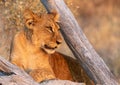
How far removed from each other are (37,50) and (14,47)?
0.20m

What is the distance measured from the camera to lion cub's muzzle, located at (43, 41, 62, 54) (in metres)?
6.15

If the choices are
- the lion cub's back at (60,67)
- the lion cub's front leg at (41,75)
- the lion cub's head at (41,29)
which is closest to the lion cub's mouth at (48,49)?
the lion cub's head at (41,29)

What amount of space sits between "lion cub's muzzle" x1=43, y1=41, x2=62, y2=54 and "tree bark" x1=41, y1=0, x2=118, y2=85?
0.59 m

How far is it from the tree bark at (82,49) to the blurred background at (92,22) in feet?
3.05

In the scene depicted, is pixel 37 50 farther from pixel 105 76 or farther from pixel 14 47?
pixel 105 76

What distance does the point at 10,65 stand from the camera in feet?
19.7

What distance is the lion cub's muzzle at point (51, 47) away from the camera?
242 inches

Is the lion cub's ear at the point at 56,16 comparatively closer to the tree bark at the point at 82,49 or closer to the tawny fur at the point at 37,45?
the tawny fur at the point at 37,45

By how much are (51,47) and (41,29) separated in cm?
21

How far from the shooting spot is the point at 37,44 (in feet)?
20.7

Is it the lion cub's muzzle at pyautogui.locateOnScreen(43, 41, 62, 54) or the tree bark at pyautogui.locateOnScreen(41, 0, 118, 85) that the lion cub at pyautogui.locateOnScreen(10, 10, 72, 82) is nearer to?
the lion cub's muzzle at pyautogui.locateOnScreen(43, 41, 62, 54)

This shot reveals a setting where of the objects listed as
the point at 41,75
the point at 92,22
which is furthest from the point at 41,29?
the point at 92,22

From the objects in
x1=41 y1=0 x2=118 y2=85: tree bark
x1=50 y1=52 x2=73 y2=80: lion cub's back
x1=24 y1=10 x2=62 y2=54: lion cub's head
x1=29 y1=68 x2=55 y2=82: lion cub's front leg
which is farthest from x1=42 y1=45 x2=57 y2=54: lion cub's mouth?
x1=41 y1=0 x2=118 y2=85: tree bark

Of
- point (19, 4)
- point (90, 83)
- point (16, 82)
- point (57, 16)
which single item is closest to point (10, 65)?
point (16, 82)
